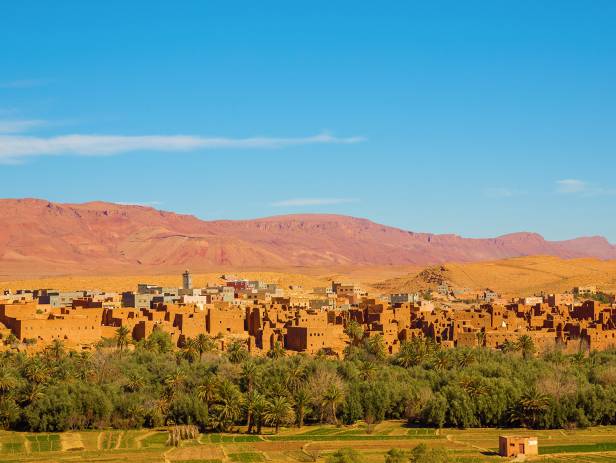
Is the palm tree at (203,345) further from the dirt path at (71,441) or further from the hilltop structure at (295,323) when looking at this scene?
the dirt path at (71,441)

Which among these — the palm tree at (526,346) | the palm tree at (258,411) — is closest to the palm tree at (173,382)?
the palm tree at (258,411)

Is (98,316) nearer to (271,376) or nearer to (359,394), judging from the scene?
(271,376)

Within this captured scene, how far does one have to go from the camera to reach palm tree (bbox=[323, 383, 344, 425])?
5944cm

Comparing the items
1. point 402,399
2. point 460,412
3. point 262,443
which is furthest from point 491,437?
point 262,443

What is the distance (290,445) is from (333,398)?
665 cm

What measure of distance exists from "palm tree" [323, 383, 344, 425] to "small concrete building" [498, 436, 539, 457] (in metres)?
11.8

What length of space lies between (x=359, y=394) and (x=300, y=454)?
10656 mm

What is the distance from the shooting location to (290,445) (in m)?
53.3

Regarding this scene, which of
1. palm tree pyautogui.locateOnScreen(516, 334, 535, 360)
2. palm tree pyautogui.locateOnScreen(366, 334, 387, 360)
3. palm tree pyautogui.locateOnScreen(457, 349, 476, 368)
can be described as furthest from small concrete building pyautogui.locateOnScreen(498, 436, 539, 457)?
palm tree pyautogui.locateOnScreen(516, 334, 535, 360)

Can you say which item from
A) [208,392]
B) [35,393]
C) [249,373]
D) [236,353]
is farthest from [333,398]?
[35,393]

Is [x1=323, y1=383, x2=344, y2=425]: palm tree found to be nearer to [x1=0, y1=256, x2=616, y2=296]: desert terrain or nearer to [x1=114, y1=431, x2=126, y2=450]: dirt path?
[x1=114, y1=431, x2=126, y2=450]: dirt path

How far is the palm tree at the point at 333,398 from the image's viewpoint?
59.4 meters

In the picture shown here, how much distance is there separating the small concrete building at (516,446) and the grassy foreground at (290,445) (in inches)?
26.6

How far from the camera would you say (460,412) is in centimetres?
5822
